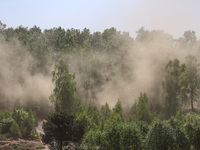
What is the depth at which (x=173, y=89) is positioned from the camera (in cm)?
6606

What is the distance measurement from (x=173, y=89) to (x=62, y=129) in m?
33.7

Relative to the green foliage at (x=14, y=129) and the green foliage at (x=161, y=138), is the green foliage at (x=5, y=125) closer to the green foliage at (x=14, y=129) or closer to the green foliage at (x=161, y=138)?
the green foliage at (x=14, y=129)

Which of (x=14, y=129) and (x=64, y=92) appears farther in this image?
(x=64, y=92)

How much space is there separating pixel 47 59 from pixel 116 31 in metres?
44.3

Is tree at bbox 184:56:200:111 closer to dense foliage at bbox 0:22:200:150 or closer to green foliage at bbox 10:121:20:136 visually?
dense foliage at bbox 0:22:200:150

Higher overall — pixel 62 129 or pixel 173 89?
pixel 173 89

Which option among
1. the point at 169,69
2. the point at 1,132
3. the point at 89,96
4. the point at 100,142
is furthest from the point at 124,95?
the point at 100,142

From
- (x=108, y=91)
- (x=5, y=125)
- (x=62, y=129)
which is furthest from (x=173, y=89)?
(x=5, y=125)

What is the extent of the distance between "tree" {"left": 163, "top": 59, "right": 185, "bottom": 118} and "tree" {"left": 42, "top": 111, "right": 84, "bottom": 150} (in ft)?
93.4

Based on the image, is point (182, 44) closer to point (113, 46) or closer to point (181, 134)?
point (113, 46)

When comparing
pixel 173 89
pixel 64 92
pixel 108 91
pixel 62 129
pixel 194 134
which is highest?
pixel 108 91

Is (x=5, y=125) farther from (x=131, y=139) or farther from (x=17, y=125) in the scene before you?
(x=131, y=139)

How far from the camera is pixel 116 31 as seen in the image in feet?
416

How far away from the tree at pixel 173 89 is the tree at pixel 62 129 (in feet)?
93.4
